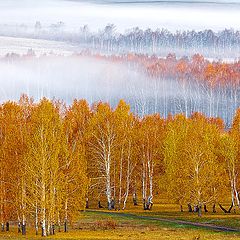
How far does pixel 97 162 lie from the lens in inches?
3455

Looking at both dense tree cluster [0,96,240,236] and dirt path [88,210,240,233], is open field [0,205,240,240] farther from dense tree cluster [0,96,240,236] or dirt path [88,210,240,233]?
dense tree cluster [0,96,240,236]

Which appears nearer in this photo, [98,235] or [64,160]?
[98,235]

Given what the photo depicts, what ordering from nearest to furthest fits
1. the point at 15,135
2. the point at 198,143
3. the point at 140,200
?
1. the point at 15,135
2. the point at 198,143
3. the point at 140,200

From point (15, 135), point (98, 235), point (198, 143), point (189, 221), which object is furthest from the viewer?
point (198, 143)

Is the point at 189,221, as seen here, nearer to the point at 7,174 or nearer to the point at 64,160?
the point at 64,160

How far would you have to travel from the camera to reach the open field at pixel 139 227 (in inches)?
2122

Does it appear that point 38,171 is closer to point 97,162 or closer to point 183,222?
point 183,222

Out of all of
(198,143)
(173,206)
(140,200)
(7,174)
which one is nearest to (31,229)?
(7,174)

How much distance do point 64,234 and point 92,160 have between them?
33859 millimetres

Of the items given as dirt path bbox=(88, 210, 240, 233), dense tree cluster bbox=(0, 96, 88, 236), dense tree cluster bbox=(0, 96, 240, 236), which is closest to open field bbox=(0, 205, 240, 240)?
dirt path bbox=(88, 210, 240, 233)

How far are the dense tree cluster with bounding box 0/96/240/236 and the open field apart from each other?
189cm

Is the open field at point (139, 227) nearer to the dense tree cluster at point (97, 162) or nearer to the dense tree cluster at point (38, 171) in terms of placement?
the dense tree cluster at point (97, 162)

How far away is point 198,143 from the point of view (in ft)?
245

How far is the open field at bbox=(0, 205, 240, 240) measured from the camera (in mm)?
53906
